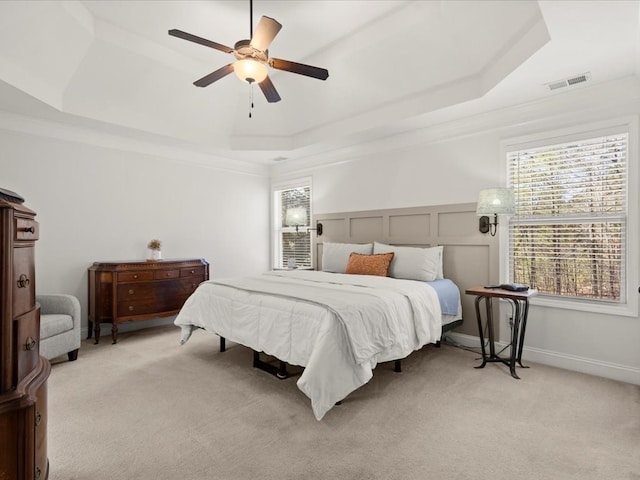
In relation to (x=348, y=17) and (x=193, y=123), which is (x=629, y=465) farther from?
(x=193, y=123)

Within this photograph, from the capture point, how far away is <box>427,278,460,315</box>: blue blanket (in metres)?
3.52

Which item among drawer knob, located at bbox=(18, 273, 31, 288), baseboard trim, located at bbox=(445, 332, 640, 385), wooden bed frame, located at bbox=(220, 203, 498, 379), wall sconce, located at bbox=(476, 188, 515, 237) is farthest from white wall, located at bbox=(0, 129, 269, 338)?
baseboard trim, located at bbox=(445, 332, 640, 385)

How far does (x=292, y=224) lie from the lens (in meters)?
5.75

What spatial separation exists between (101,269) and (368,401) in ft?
11.1

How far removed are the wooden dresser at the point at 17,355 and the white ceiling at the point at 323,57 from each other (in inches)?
101

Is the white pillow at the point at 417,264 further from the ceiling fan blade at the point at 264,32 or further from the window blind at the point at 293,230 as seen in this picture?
the ceiling fan blade at the point at 264,32

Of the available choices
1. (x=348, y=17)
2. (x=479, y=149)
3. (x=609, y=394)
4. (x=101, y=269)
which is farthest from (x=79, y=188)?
(x=609, y=394)

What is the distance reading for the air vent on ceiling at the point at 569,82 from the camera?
2.98m

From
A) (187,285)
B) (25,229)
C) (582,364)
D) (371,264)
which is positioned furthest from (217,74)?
(582,364)

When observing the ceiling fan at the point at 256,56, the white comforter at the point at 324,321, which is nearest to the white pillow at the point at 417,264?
the white comforter at the point at 324,321

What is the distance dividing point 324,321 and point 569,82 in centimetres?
296

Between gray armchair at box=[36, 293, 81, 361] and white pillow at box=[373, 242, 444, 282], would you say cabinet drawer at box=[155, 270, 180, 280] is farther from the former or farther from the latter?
white pillow at box=[373, 242, 444, 282]

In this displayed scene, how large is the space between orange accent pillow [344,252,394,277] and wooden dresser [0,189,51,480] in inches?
123

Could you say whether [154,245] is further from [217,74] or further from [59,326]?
[217,74]
